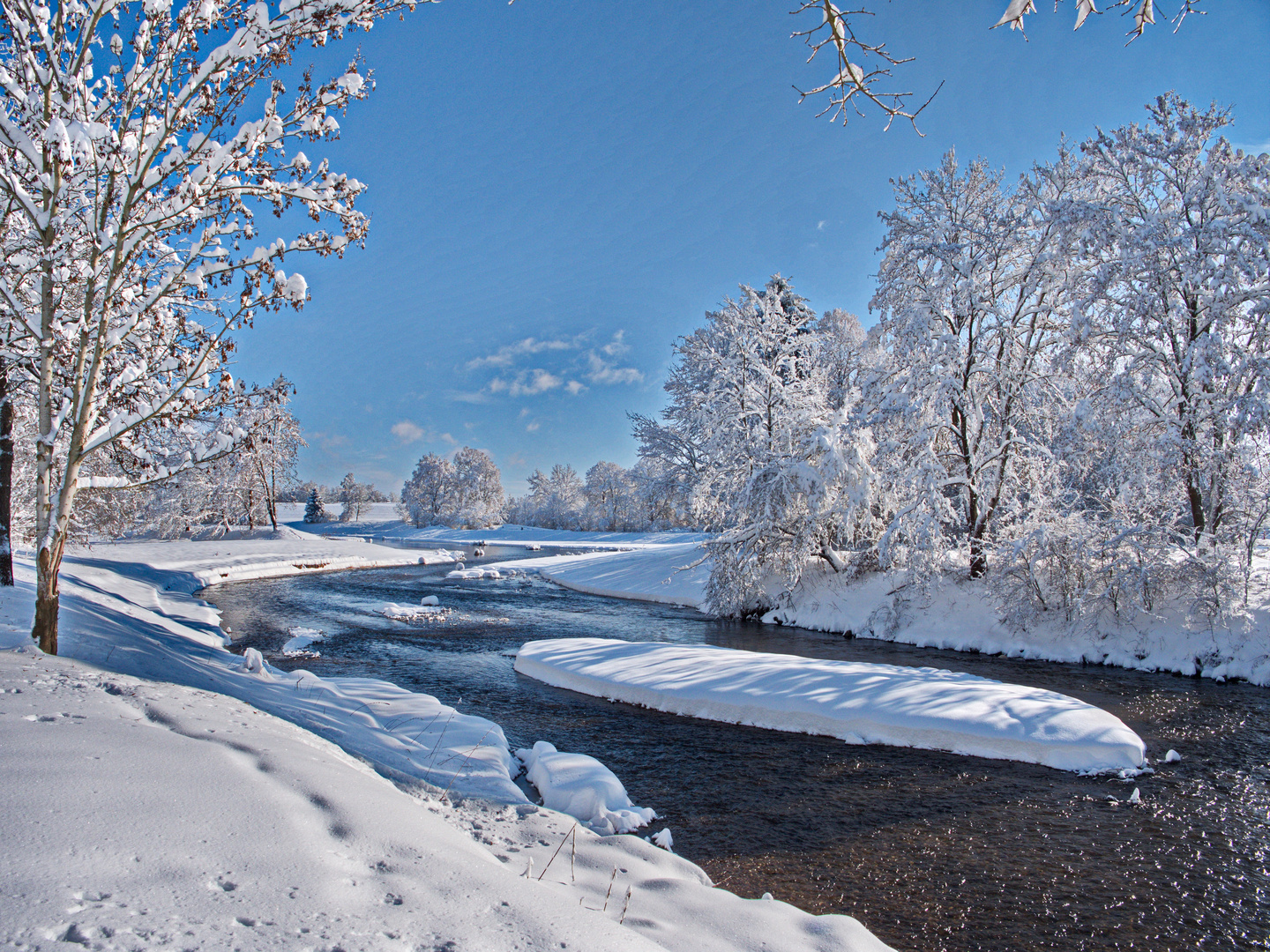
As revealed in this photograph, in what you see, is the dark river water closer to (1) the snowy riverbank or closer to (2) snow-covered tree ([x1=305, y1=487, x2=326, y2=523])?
(1) the snowy riverbank

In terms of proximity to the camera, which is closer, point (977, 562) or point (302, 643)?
point (302, 643)

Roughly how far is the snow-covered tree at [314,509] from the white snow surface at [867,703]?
75.5 meters

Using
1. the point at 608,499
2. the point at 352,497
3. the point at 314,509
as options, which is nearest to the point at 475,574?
the point at 608,499

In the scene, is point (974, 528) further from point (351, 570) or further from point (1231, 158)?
point (351, 570)

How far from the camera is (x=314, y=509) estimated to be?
7856 cm

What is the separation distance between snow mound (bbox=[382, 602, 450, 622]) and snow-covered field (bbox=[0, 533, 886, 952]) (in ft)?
39.1

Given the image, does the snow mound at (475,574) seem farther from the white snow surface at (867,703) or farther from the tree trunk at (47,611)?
the tree trunk at (47,611)

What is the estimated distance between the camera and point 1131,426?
14.2m

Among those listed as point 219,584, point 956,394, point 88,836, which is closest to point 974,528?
point 956,394

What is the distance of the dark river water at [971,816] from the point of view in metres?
4.66

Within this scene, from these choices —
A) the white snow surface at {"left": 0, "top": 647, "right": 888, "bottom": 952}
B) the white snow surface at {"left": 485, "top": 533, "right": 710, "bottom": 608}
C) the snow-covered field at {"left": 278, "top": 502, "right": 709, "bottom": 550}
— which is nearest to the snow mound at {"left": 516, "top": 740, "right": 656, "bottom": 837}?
the white snow surface at {"left": 0, "top": 647, "right": 888, "bottom": 952}

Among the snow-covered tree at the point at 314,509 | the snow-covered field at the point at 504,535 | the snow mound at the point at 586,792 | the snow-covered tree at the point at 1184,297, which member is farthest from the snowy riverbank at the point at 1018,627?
the snow-covered tree at the point at 314,509

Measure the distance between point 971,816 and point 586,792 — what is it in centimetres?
383

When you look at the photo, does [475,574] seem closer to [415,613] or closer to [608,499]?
[415,613]
